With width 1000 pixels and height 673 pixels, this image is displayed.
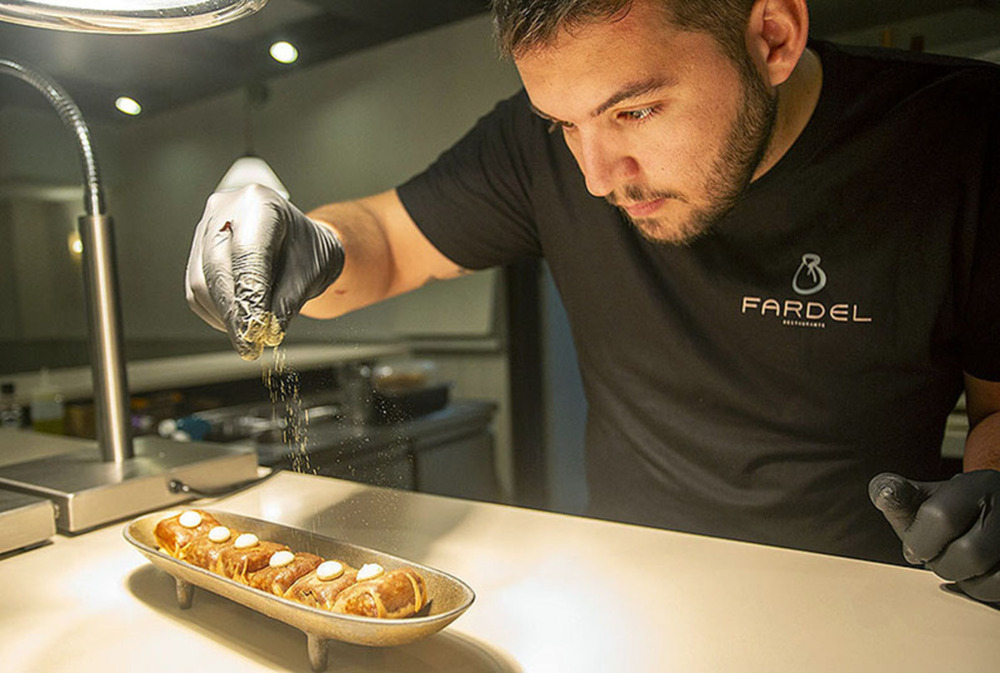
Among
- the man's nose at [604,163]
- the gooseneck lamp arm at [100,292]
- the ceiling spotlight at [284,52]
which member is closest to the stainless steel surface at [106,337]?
the gooseneck lamp arm at [100,292]

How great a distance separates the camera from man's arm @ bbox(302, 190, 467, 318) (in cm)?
126

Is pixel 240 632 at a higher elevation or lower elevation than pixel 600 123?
lower

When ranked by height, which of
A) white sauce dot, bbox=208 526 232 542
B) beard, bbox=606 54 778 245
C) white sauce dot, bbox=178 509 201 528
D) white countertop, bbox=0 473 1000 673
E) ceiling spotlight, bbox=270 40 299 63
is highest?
ceiling spotlight, bbox=270 40 299 63

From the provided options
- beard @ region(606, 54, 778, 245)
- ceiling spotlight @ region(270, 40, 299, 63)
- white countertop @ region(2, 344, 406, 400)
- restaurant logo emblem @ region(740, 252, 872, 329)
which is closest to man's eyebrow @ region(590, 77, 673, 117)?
beard @ region(606, 54, 778, 245)

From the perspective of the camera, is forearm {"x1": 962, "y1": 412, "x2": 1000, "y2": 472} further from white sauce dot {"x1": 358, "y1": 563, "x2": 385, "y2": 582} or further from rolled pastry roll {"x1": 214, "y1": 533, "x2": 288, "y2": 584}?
rolled pastry roll {"x1": 214, "y1": 533, "x2": 288, "y2": 584}

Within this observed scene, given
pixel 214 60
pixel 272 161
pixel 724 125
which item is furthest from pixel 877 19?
pixel 272 161

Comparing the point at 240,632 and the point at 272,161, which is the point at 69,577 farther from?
the point at 272,161

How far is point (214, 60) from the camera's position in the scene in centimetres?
210

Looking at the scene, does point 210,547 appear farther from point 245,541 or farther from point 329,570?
point 329,570

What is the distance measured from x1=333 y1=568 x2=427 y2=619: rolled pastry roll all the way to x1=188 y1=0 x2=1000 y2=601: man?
0.32 metres

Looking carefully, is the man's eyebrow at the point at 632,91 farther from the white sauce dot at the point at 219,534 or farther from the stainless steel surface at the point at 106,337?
the stainless steel surface at the point at 106,337

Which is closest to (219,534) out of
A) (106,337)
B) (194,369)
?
(106,337)

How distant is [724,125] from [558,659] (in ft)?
2.42

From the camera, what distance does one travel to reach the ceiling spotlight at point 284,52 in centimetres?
199
